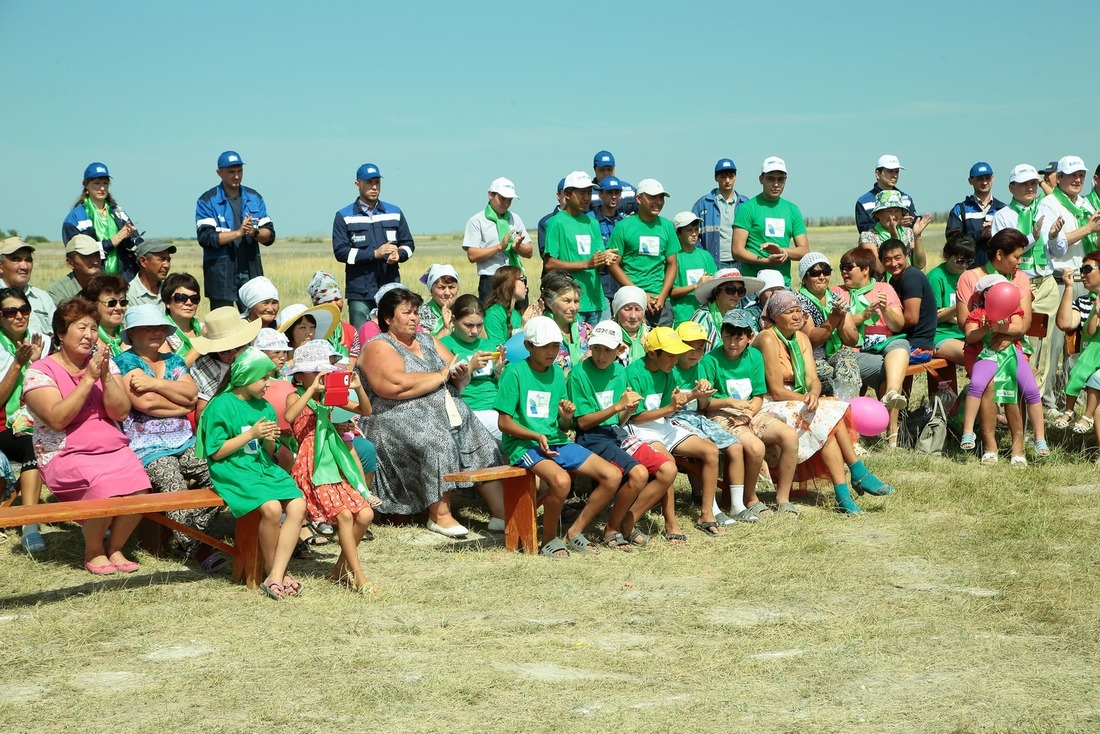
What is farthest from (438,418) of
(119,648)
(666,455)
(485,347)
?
(119,648)

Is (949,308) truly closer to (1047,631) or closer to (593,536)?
(593,536)

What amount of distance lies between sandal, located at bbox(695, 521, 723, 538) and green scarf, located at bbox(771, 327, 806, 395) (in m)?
1.27

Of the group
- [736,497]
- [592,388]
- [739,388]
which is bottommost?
[736,497]

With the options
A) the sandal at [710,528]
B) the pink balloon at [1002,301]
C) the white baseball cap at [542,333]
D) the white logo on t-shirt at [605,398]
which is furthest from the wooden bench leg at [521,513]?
the pink balloon at [1002,301]

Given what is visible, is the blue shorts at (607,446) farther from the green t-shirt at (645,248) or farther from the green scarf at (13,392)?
the green scarf at (13,392)

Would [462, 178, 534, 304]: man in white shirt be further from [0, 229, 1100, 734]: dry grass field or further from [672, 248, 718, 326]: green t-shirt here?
[0, 229, 1100, 734]: dry grass field

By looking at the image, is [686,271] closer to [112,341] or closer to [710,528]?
[710,528]

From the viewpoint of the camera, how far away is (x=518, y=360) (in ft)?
25.8

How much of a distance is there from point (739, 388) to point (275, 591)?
3324 millimetres

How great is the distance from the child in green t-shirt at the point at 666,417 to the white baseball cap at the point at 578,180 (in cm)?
286

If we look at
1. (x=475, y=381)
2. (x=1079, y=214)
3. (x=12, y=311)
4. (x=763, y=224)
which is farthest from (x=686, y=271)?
(x=12, y=311)

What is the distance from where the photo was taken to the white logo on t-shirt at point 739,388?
7742 mm

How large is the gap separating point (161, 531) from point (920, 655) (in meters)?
4.18

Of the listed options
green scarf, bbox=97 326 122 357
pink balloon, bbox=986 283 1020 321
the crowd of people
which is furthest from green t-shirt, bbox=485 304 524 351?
pink balloon, bbox=986 283 1020 321
